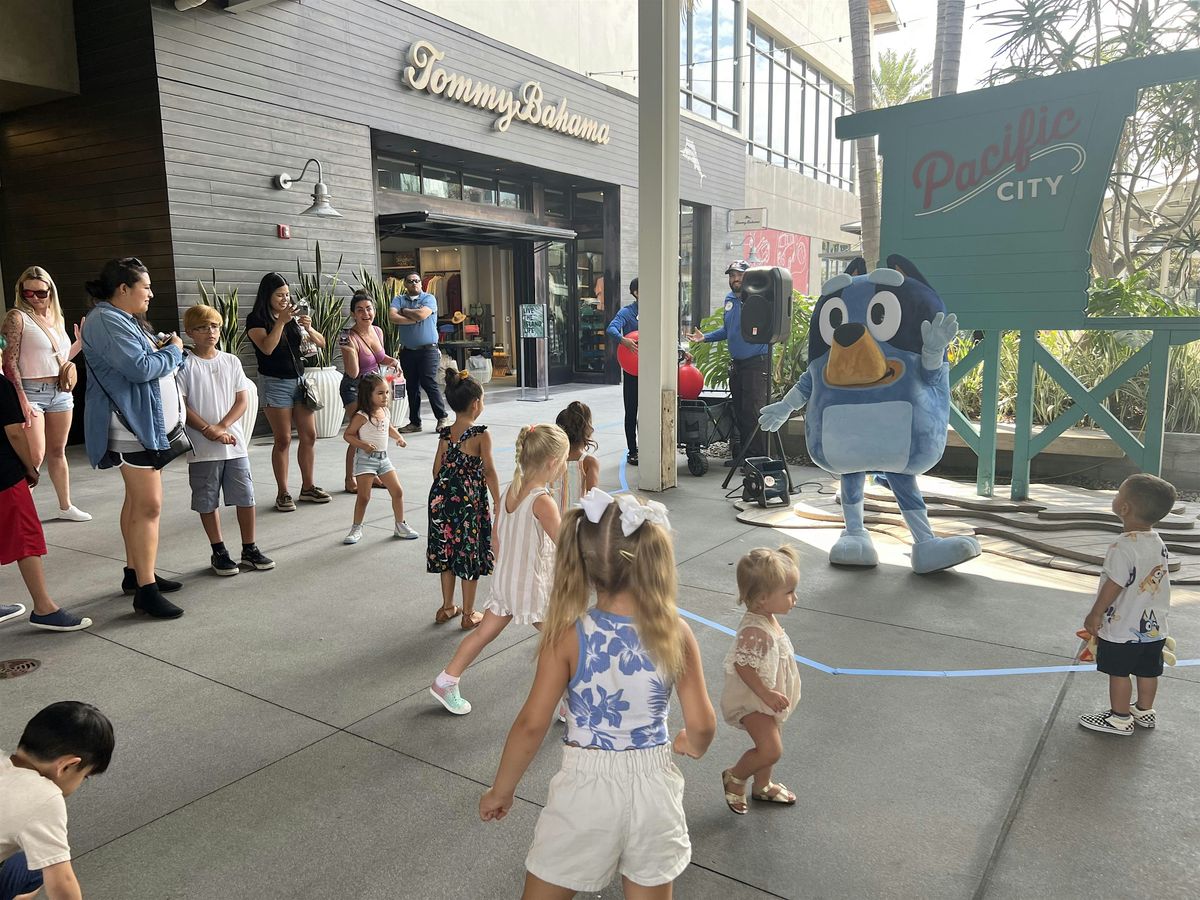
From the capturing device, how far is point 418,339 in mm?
10234

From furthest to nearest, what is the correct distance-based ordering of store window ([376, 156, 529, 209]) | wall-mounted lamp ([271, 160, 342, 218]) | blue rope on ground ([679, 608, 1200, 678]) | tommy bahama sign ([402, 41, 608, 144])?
1. store window ([376, 156, 529, 209])
2. tommy bahama sign ([402, 41, 608, 144])
3. wall-mounted lamp ([271, 160, 342, 218])
4. blue rope on ground ([679, 608, 1200, 678])

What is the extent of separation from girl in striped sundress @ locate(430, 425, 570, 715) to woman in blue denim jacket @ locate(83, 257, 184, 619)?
198cm

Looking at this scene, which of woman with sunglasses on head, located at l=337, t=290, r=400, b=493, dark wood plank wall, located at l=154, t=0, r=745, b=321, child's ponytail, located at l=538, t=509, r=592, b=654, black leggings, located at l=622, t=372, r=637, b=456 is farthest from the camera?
dark wood plank wall, located at l=154, t=0, r=745, b=321

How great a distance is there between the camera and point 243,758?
304 cm

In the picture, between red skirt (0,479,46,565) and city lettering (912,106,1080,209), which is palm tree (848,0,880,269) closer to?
city lettering (912,106,1080,209)

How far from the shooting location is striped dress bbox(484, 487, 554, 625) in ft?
10.8

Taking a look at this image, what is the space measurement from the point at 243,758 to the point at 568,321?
46.1ft

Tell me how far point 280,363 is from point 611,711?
17.7ft

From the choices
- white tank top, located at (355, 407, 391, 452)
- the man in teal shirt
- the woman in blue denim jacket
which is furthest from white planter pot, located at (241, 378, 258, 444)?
the man in teal shirt

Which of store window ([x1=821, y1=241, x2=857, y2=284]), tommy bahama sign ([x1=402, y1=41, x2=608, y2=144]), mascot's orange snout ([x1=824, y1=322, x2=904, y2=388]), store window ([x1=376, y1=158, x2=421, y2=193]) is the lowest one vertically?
mascot's orange snout ([x1=824, y1=322, x2=904, y2=388])

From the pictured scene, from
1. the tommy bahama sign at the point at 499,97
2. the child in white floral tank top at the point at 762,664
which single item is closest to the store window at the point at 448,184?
the tommy bahama sign at the point at 499,97

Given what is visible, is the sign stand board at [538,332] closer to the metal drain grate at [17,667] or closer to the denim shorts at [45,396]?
the denim shorts at [45,396]

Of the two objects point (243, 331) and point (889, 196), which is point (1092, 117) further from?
point (243, 331)

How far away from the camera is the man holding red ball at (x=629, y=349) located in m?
8.45
